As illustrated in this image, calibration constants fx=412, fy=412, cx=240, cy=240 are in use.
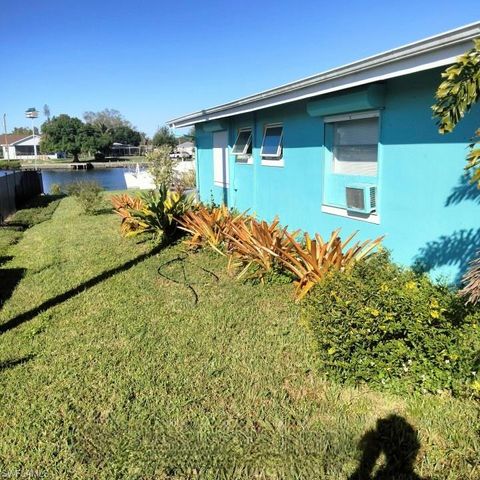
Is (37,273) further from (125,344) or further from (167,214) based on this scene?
(125,344)

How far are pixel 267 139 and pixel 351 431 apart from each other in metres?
6.49

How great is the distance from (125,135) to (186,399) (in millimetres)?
113000

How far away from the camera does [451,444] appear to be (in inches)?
101

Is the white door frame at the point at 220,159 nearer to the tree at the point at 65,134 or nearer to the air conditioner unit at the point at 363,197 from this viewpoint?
the air conditioner unit at the point at 363,197

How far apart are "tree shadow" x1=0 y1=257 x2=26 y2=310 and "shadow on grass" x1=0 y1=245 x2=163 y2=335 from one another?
0.58m

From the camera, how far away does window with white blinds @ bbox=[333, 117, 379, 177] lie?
5566 mm

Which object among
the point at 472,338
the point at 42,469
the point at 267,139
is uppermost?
the point at 267,139

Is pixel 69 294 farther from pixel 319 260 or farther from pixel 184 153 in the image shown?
pixel 184 153

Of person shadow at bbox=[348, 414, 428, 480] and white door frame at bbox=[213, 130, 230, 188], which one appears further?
white door frame at bbox=[213, 130, 230, 188]

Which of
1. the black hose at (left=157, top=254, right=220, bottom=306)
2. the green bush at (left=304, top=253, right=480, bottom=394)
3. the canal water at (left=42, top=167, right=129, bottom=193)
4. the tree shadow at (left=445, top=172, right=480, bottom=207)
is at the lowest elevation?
the canal water at (left=42, top=167, right=129, bottom=193)

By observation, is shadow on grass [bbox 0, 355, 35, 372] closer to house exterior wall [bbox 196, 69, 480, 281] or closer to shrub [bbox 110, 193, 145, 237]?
house exterior wall [bbox 196, 69, 480, 281]

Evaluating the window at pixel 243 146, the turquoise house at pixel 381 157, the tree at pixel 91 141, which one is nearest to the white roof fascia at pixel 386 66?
the turquoise house at pixel 381 157

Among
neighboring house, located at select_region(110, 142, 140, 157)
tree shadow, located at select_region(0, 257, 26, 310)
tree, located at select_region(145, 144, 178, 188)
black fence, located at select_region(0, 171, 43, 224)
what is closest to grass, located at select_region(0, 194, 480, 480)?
tree shadow, located at select_region(0, 257, 26, 310)

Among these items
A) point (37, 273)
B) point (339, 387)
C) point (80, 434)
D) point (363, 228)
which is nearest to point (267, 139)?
point (363, 228)
